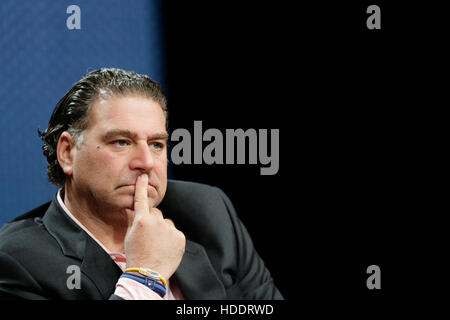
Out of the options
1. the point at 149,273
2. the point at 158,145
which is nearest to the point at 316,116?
the point at 158,145

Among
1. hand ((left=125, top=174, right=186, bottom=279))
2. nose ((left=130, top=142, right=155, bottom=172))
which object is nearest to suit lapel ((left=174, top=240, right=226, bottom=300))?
hand ((left=125, top=174, right=186, bottom=279))

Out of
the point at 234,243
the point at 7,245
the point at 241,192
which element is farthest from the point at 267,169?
the point at 7,245

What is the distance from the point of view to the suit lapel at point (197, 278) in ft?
5.99

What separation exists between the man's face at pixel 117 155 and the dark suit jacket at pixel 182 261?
0.16 m

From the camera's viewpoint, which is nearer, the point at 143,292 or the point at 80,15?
the point at 143,292

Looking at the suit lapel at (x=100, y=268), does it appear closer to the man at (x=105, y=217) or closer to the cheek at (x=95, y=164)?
the man at (x=105, y=217)

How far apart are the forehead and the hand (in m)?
0.16

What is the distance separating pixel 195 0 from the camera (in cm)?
199

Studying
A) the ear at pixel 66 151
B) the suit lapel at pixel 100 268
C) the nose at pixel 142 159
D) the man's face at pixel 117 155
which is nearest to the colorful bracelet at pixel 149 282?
the suit lapel at pixel 100 268

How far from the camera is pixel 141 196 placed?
5.42 ft

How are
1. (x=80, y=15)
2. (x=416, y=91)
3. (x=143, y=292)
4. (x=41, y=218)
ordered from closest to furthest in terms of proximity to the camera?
(x=143, y=292) → (x=80, y=15) → (x=41, y=218) → (x=416, y=91)

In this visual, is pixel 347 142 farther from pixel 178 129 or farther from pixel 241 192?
pixel 178 129

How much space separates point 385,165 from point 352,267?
42 centimetres

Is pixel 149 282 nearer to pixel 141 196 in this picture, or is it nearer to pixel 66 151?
pixel 141 196
